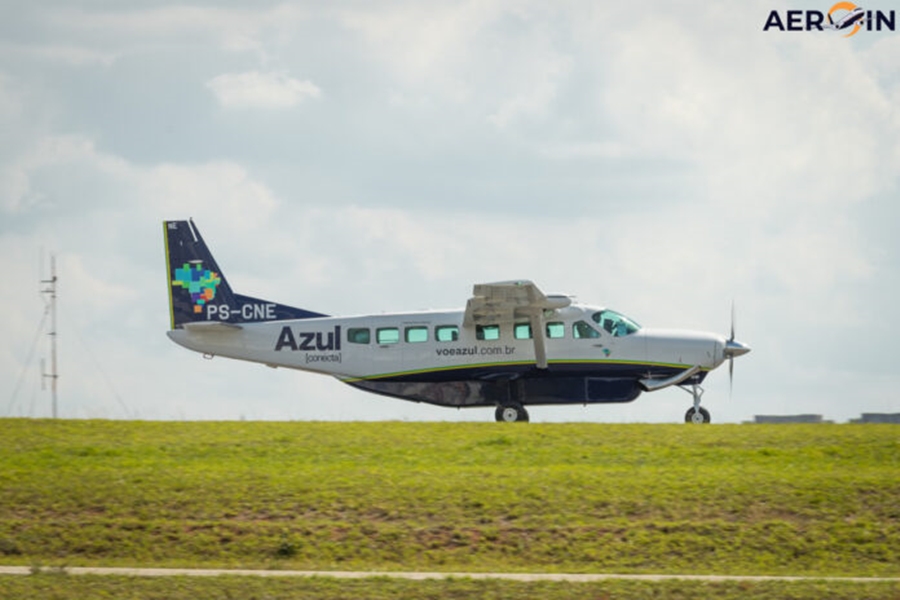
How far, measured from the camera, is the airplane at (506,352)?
1298 inches

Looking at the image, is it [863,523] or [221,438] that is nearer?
[863,523]

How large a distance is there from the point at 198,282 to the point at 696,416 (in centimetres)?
1365

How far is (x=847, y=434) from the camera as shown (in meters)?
27.0

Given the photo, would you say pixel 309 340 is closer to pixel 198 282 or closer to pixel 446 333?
pixel 446 333

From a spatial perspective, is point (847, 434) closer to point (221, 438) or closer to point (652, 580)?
point (652, 580)

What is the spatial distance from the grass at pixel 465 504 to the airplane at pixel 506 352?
6.78 m

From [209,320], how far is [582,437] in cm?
1331

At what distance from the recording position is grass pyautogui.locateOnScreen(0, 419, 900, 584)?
63.2ft

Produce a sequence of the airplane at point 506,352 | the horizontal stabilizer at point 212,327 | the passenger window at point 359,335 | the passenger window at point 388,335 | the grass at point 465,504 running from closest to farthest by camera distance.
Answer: the grass at point 465,504 < the airplane at point 506,352 < the passenger window at point 388,335 < the passenger window at point 359,335 < the horizontal stabilizer at point 212,327

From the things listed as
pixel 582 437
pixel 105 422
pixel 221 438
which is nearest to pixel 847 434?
pixel 582 437

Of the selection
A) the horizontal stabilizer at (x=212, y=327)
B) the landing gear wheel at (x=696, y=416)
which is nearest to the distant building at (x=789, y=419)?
the landing gear wheel at (x=696, y=416)

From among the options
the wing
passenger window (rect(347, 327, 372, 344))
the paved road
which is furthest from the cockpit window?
the paved road

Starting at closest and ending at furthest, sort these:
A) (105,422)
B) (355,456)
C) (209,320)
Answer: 1. (355,456)
2. (105,422)
3. (209,320)

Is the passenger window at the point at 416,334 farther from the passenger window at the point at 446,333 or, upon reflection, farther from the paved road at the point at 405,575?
the paved road at the point at 405,575
